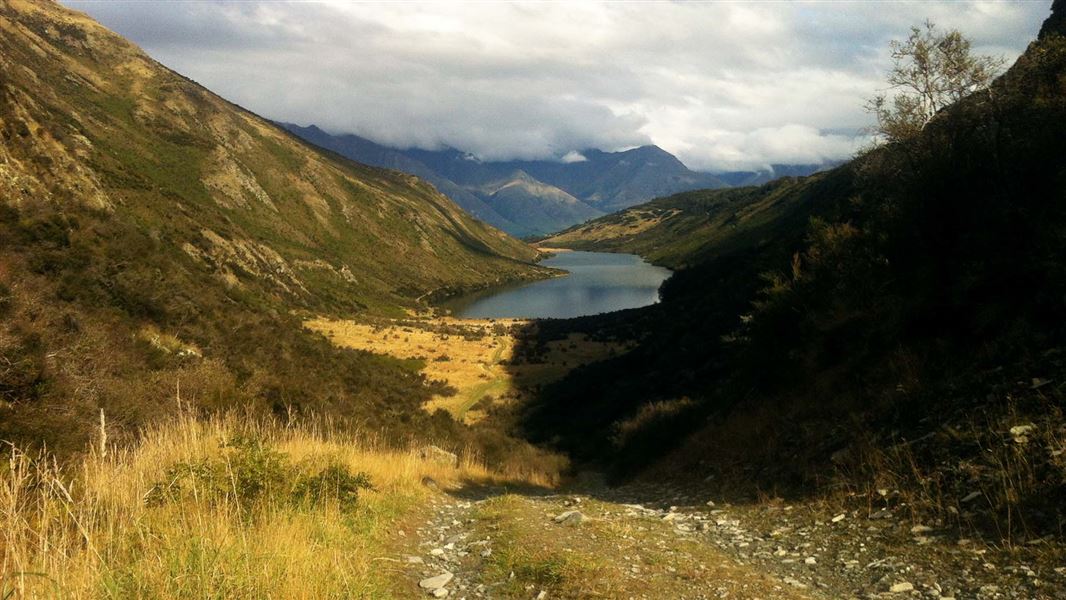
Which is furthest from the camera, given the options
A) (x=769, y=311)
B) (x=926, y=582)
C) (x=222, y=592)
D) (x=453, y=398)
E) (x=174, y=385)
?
(x=453, y=398)

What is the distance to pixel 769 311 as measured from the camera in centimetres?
1652

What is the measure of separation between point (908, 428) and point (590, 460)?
13.4 meters

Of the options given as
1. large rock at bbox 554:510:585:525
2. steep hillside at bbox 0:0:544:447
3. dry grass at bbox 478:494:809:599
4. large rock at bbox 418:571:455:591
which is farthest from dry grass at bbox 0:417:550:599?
large rock at bbox 554:510:585:525

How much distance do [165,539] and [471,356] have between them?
53.4 m

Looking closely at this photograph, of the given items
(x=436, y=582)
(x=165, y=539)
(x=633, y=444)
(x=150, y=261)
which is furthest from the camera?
(x=150, y=261)

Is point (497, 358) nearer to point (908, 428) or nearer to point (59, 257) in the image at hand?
point (59, 257)

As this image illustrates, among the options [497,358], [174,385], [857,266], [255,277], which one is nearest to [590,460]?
[857,266]

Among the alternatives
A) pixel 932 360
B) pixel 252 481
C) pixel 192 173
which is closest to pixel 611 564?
pixel 252 481

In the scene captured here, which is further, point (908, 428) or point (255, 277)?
point (255, 277)

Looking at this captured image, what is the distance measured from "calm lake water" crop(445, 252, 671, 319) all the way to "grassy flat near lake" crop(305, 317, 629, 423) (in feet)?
137

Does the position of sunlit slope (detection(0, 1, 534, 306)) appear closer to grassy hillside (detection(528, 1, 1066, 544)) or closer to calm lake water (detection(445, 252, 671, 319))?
calm lake water (detection(445, 252, 671, 319))

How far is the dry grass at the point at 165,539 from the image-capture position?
11.1 ft

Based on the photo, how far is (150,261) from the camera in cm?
2123

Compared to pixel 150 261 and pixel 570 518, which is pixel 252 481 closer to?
pixel 570 518
